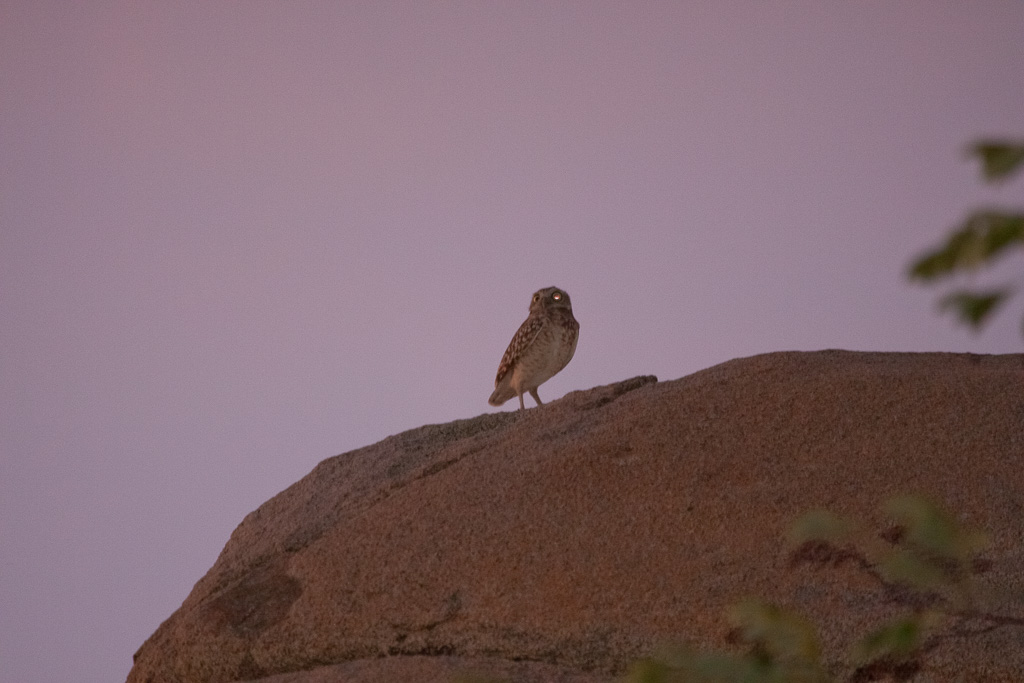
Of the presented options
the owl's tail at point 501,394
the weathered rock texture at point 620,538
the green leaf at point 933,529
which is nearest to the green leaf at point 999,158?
the green leaf at point 933,529

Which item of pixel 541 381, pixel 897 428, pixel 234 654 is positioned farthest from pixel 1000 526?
pixel 541 381

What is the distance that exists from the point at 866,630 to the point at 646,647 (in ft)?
3.15

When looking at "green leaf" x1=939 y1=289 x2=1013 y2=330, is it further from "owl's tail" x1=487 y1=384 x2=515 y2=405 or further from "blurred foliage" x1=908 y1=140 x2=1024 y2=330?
"owl's tail" x1=487 y1=384 x2=515 y2=405

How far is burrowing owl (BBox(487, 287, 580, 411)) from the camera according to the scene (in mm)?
10484

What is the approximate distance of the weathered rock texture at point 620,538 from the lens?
475cm

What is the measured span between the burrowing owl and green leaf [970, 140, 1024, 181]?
9738 millimetres

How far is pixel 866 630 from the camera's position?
14.4ft

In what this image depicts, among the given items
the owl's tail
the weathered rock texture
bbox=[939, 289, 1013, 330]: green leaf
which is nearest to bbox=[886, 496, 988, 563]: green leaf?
bbox=[939, 289, 1013, 330]: green leaf

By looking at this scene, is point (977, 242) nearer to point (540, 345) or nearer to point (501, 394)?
point (540, 345)

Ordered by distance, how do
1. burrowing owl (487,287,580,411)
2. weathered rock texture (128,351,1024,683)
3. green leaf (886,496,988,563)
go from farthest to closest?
1. burrowing owl (487,287,580,411)
2. weathered rock texture (128,351,1024,683)
3. green leaf (886,496,988,563)

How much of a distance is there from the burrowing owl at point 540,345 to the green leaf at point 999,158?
9.74 metres

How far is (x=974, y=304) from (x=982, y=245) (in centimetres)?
5

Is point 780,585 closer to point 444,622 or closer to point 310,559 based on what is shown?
point 444,622

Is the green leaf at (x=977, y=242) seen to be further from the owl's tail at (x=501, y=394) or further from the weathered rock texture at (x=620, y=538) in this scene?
the owl's tail at (x=501, y=394)
